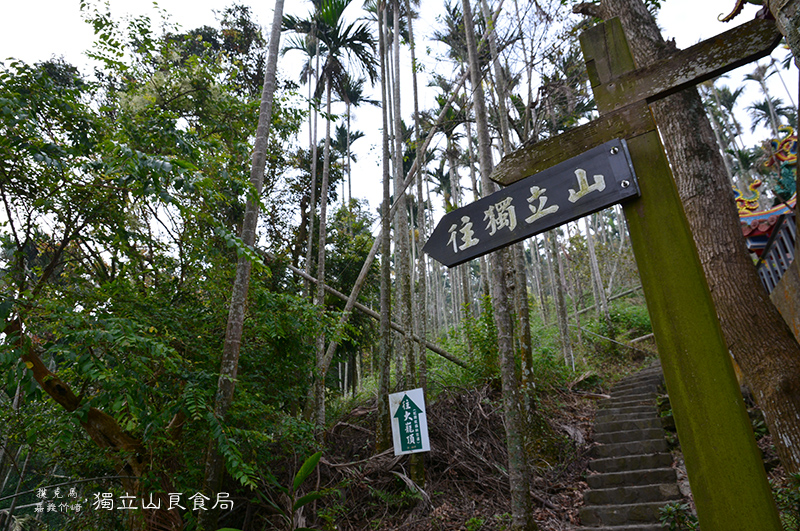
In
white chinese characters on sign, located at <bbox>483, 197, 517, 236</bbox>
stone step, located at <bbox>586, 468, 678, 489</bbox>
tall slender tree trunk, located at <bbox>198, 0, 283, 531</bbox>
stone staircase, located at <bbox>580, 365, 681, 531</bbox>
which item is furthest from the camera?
stone step, located at <bbox>586, 468, 678, 489</bbox>

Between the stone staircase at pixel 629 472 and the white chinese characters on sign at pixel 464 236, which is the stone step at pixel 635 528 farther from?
the white chinese characters on sign at pixel 464 236

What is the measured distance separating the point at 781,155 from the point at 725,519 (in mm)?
8167

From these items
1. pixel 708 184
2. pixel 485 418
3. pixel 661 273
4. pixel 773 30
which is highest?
pixel 708 184

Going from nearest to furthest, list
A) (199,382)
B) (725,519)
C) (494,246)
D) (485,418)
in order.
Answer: (725,519) → (494,246) → (199,382) → (485,418)

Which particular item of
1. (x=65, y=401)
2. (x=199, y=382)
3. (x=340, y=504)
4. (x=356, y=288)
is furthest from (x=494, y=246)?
(x=356, y=288)

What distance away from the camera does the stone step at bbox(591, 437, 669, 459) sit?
4.61 metres

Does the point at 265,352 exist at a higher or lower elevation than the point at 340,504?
higher

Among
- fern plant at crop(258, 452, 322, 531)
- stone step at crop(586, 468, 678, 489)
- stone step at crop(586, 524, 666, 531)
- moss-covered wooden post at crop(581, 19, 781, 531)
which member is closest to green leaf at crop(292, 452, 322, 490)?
fern plant at crop(258, 452, 322, 531)

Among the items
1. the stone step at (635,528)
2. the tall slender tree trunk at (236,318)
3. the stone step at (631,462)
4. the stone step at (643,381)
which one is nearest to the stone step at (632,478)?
the stone step at (631,462)

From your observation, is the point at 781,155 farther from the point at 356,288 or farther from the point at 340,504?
the point at 340,504

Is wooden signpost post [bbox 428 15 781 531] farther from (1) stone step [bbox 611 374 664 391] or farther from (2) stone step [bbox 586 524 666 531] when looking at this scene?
(1) stone step [bbox 611 374 664 391]

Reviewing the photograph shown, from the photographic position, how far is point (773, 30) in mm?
1569

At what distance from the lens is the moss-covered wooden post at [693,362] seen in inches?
51.7

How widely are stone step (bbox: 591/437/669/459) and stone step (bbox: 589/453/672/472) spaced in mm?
213
